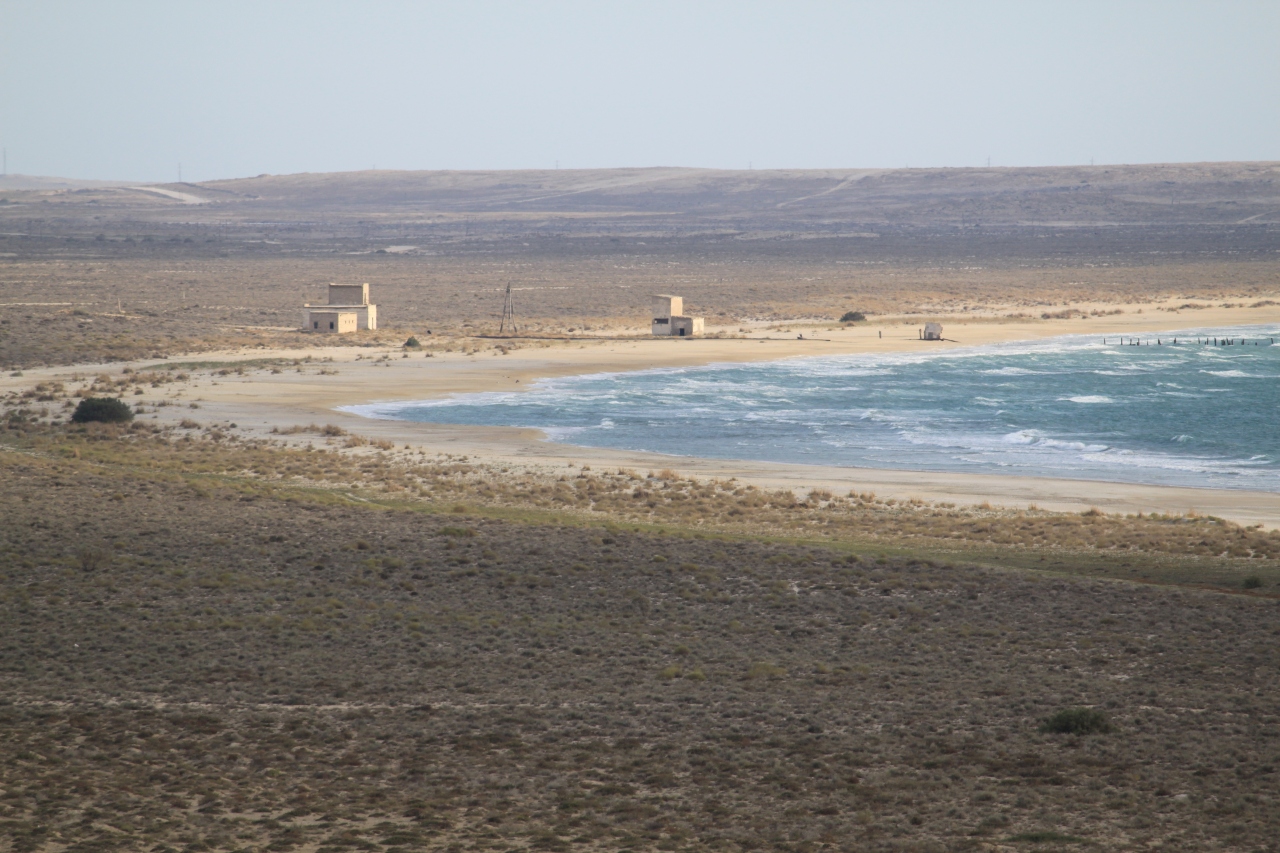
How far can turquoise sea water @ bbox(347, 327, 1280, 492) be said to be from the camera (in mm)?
43656

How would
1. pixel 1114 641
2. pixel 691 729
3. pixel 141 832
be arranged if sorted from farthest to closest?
pixel 1114 641
pixel 691 729
pixel 141 832

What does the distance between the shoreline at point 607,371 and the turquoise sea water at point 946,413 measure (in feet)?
6.15

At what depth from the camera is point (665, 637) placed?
23.7 metres

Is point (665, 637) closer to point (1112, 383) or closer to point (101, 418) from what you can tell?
point (101, 418)

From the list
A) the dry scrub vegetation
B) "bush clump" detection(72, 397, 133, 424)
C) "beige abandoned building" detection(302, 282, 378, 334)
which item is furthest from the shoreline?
A: the dry scrub vegetation

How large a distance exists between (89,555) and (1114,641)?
18.6 metres

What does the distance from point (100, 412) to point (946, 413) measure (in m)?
30.5

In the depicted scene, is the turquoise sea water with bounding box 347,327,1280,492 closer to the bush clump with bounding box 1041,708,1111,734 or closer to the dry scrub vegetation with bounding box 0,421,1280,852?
the dry scrub vegetation with bounding box 0,421,1280,852

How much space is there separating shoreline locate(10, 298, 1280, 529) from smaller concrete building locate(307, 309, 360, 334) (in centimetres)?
722

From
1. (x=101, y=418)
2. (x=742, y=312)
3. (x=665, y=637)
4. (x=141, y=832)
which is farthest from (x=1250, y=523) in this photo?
(x=742, y=312)

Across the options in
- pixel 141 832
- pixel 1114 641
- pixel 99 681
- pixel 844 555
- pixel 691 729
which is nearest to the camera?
pixel 141 832

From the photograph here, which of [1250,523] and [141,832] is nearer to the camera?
[141,832]

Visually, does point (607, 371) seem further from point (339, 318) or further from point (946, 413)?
point (339, 318)

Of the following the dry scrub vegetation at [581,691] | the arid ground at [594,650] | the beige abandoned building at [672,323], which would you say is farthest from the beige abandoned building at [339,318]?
the dry scrub vegetation at [581,691]
